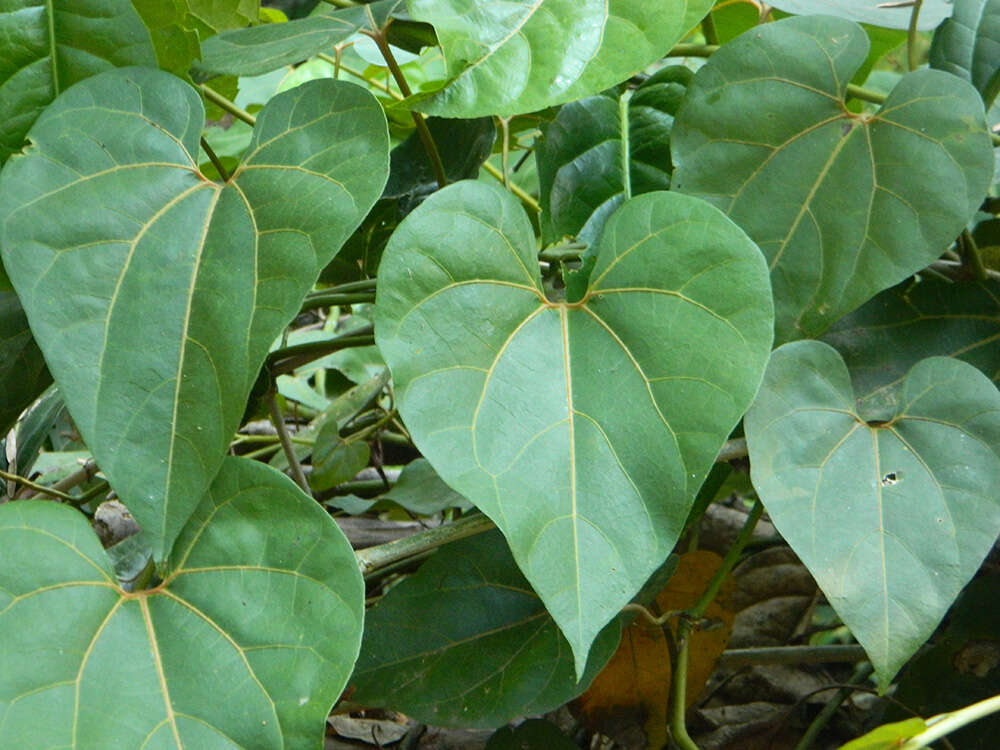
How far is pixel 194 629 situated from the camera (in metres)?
0.59

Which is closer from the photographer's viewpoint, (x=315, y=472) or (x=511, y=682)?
(x=511, y=682)

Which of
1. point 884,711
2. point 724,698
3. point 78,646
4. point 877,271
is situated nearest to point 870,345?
point 877,271

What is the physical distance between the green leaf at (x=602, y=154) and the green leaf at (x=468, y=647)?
0.99ft

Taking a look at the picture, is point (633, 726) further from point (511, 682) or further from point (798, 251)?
point (798, 251)

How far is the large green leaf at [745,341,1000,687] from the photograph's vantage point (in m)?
0.62

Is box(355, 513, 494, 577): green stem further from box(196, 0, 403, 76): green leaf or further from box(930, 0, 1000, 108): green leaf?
box(930, 0, 1000, 108): green leaf

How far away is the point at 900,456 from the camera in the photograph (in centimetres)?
70

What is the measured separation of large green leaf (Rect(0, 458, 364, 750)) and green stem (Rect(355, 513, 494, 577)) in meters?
0.11

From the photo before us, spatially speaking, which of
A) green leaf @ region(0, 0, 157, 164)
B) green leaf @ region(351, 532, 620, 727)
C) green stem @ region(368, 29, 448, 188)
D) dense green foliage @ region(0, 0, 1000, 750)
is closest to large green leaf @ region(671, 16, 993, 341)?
dense green foliage @ region(0, 0, 1000, 750)

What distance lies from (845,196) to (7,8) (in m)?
0.63

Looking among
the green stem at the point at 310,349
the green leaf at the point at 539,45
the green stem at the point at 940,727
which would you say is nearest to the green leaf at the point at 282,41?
the green leaf at the point at 539,45

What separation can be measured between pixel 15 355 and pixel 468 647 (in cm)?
47

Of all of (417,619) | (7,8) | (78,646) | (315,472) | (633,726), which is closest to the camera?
(78,646)

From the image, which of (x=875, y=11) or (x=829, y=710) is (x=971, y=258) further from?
(x=829, y=710)
